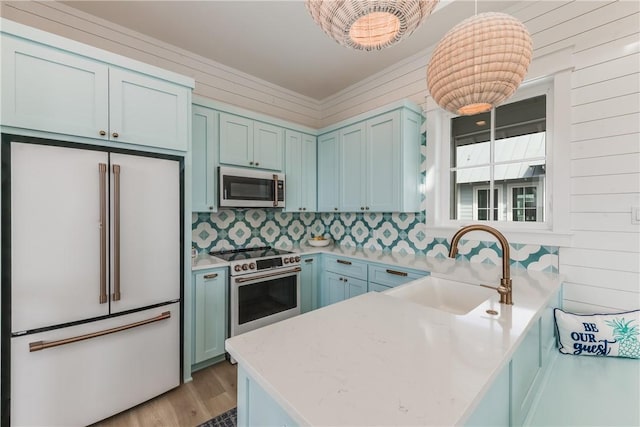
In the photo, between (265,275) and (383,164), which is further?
(383,164)

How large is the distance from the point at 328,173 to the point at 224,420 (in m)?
2.45

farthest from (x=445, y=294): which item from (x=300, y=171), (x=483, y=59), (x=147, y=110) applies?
(x=147, y=110)

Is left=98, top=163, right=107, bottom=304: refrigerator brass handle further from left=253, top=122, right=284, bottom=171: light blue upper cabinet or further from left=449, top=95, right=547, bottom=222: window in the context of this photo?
left=449, top=95, right=547, bottom=222: window

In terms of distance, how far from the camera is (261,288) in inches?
98.7

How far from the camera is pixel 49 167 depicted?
153cm

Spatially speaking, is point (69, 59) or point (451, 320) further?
point (69, 59)

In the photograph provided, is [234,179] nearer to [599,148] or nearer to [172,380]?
[172,380]

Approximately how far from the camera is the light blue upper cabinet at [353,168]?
2852 millimetres

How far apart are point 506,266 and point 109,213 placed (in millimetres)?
2200

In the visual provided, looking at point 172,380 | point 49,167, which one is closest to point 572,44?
point 49,167

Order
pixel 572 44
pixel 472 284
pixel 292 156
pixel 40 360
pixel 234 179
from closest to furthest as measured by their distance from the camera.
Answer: pixel 40 360 → pixel 472 284 → pixel 572 44 → pixel 234 179 → pixel 292 156

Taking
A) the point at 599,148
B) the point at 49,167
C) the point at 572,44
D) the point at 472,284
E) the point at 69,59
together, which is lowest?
the point at 472,284

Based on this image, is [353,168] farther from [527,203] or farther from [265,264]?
[527,203]

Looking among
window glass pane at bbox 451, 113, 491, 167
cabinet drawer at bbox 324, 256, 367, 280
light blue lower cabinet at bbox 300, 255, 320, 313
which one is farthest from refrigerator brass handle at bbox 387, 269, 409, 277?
window glass pane at bbox 451, 113, 491, 167
